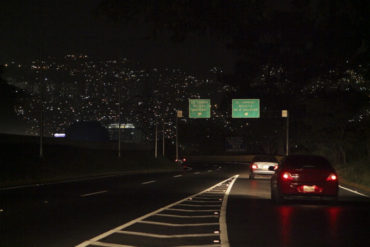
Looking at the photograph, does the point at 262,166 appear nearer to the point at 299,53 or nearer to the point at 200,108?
the point at 200,108

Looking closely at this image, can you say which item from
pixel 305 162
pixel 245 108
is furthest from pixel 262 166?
pixel 245 108

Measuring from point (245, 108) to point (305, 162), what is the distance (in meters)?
44.2

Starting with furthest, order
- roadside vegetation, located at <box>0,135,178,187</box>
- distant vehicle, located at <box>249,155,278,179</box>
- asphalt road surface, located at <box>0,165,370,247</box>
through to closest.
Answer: roadside vegetation, located at <box>0,135,178,187</box> → distant vehicle, located at <box>249,155,278,179</box> → asphalt road surface, located at <box>0,165,370,247</box>

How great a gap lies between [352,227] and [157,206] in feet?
22.1

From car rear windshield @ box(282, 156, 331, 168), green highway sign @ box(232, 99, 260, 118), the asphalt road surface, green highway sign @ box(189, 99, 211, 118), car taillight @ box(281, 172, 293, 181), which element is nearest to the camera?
the asphalt road surface

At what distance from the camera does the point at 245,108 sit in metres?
64.3

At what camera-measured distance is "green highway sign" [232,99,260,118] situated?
209 ft

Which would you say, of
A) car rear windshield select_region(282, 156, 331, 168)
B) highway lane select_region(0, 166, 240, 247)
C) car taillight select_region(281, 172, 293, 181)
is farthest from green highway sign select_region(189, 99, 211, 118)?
car taillight select_region(281, 172, 293, 181)

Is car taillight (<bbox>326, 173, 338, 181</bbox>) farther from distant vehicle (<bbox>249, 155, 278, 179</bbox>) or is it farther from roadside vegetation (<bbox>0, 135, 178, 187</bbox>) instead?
roadside vegetation (<bbox>0, 135, 178, 187</bbox>)

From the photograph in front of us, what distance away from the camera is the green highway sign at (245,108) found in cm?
6370

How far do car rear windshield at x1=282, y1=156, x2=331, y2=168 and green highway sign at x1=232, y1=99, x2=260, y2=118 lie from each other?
4328cm

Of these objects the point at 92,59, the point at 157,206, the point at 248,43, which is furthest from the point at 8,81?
the point at 92,59

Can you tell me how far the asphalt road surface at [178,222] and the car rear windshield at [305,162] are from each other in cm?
126

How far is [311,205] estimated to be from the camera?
64.8 feet
